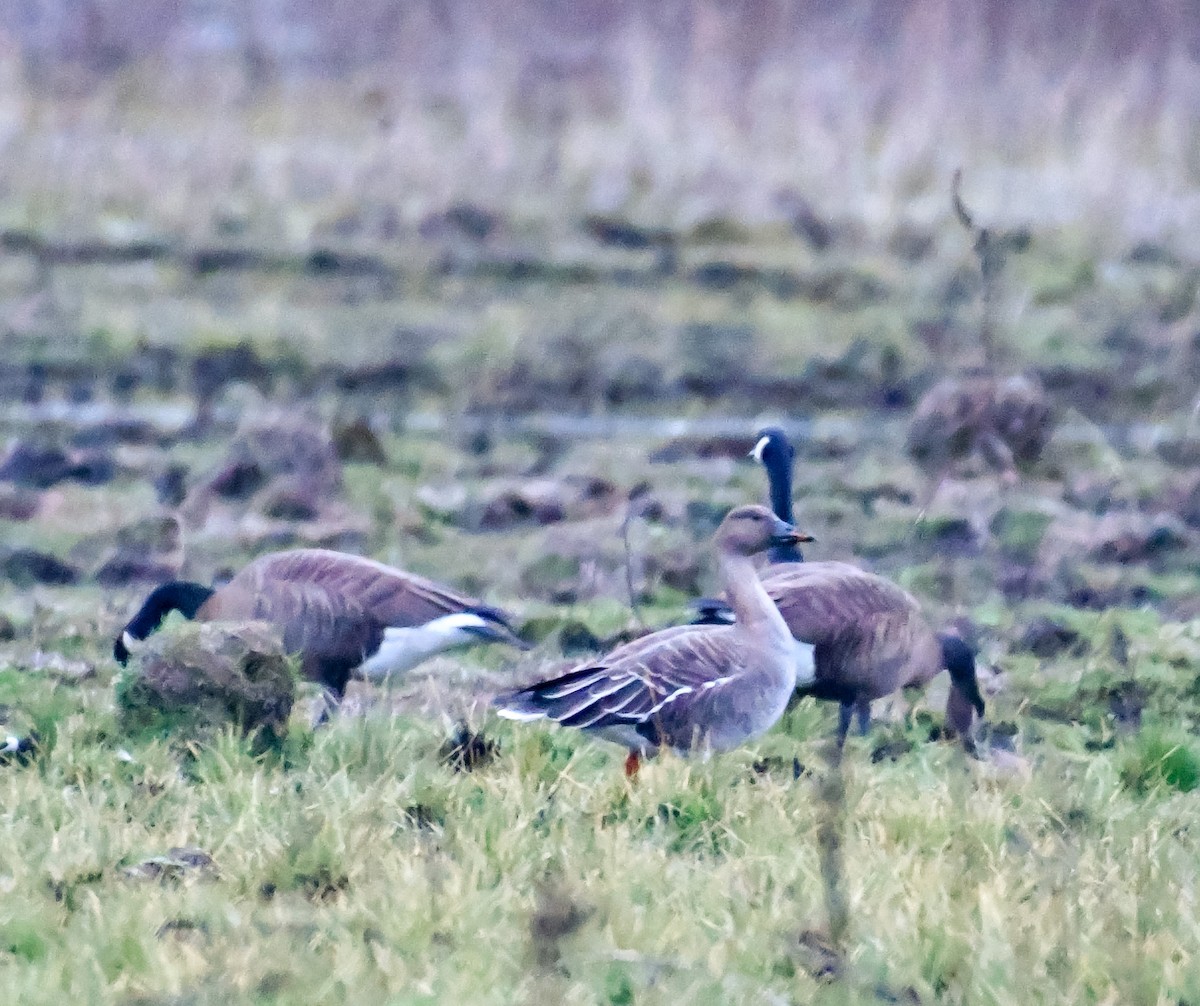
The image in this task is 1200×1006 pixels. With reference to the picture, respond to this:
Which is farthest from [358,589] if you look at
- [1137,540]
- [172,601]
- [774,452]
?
[1137,540]

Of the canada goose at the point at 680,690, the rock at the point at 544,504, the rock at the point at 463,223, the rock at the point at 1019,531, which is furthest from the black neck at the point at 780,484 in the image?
the rock at the point at 463,223

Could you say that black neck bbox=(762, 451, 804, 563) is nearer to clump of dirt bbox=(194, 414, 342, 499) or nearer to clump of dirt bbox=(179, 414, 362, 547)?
clump of dirt bbox=(179, 414, 362, 547)

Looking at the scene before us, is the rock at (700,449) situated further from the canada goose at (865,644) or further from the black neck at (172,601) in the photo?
the canada goose at (865,644)

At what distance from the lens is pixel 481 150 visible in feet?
58.1

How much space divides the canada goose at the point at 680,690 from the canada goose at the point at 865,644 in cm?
44

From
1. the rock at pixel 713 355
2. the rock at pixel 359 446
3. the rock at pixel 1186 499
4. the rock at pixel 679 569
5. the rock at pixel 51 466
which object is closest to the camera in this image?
the rock at pixel 679 569

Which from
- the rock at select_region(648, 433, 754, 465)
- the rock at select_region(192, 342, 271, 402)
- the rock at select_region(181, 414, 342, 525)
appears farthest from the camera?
the rock at select_region(192, 342, 271, 402)

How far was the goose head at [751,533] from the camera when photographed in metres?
6.62

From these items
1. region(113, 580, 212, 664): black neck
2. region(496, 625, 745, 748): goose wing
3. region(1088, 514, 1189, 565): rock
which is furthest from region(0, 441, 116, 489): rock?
region(496, 625, 745, 748): goose wing

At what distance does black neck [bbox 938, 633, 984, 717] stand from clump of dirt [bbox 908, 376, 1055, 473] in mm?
4202

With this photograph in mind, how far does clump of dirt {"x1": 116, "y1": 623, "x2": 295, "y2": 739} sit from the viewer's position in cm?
595

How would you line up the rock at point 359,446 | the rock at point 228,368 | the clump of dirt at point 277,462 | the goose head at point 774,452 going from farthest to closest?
the rock at point 228,368
the rock at point 359,446
the clump of dirt at point 277,462
the goose head at point 774,452

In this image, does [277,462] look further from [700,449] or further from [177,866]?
[177,866]

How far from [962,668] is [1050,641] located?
4.49ft
